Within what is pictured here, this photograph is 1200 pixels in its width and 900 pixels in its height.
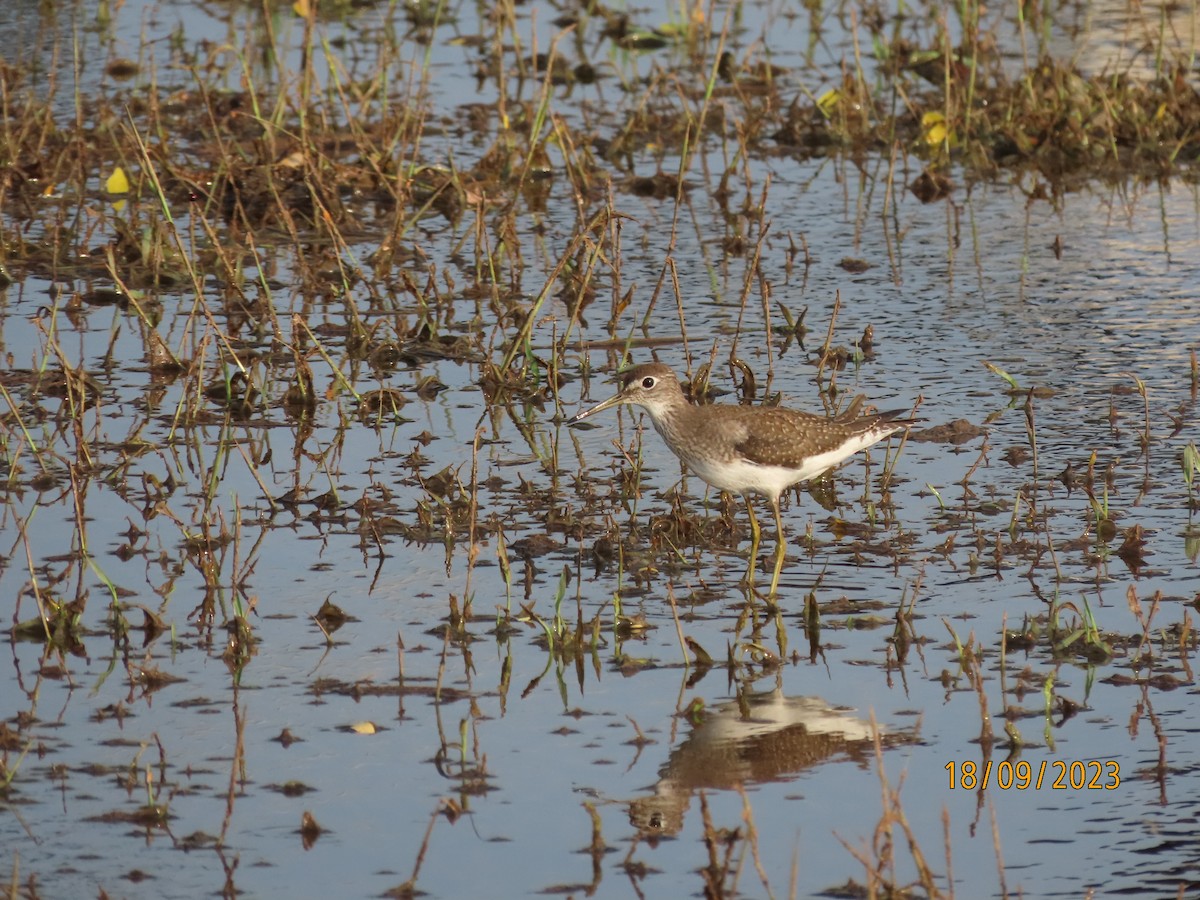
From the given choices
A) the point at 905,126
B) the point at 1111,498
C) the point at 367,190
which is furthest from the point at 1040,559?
the point at 905,126

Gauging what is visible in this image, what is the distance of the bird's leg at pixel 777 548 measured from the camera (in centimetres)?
707

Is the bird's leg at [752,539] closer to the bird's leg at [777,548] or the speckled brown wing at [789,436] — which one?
the bird's leg at [777,548]

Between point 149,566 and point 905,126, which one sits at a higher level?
point 905,126

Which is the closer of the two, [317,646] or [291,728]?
[291,728]

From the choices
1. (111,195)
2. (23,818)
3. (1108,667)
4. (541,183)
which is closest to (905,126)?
(541,183)

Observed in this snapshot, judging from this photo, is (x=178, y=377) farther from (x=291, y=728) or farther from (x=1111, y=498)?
(x=1111, y=498)

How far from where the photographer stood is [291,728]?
5.97 m

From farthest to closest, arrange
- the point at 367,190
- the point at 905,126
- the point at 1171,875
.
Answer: the point at 905,126 → the point at 367,190 → the point at 1171,875

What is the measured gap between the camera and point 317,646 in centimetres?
659

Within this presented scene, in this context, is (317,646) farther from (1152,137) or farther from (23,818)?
(1152,137)

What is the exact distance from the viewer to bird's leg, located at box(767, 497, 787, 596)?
7.07 metres

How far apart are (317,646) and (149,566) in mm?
1053

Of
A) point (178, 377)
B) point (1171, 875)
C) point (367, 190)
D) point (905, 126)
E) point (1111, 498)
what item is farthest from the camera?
point (905, 126)
